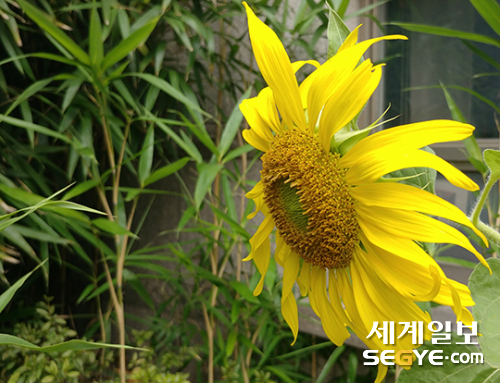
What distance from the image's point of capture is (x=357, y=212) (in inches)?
8.1

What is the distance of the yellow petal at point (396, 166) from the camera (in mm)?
154

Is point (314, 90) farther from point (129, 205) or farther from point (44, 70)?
point (129, 205)

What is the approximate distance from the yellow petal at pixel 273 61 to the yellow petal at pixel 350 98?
0.02 metres

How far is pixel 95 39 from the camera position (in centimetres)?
64

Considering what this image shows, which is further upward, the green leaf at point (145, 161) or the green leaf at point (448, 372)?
the green leaf at point (145, 161)

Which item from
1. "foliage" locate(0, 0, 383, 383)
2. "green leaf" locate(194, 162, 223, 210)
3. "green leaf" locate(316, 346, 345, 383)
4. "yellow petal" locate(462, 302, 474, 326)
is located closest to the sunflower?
"yellow petal" locate(462, 302, 474, 326)

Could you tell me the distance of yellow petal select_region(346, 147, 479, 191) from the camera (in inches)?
6.1

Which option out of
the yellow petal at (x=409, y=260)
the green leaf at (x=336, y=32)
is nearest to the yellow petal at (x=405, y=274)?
the yellow petal at (x=409, y=260)

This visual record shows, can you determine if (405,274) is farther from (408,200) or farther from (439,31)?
(439,31)

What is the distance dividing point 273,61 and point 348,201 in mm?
83

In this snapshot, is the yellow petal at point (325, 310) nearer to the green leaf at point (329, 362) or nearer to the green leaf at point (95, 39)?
the green leaf at point (95, 39)

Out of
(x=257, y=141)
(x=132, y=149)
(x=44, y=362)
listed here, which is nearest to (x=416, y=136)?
(x=257, y=141)

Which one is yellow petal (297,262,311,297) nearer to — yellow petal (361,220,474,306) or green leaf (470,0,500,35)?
yellow petal (361,220,474,306)

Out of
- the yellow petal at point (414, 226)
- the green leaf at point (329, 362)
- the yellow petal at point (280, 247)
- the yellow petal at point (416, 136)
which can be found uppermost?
the yellow petal at point (416, 136)
